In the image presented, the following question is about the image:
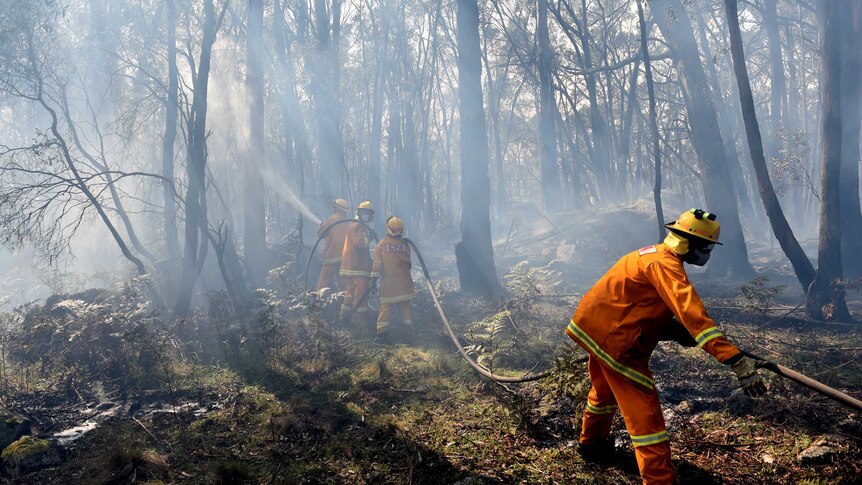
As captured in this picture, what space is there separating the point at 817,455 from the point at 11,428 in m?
6.14

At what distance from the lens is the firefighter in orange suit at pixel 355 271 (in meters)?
9.09

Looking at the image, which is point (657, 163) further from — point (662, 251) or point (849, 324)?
point (662, 251)

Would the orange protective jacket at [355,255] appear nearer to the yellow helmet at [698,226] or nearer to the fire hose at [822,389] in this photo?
the yellow helmet at [698,226]

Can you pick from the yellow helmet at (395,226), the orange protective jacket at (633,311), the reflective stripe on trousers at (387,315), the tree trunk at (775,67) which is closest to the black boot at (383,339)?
the reflective stripe on trousers at (387,315)

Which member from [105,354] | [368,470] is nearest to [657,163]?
[368,470]

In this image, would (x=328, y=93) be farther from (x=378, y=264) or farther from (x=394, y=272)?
(x=394, y=272)

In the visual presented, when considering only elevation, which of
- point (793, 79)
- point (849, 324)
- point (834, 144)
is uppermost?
point (793, 79)

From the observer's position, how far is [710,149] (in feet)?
38.8

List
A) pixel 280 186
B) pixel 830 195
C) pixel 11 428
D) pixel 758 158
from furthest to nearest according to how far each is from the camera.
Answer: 1. pixel 280 186
2. pixel 830 195
3. pixel 758 158
4. pixel 11 428

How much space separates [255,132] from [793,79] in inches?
1101

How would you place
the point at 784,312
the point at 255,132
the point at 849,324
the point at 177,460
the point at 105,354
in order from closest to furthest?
the point at 177,460, the point at 105,354, the point at 849,324, the point at 784,312, the point at 255,132

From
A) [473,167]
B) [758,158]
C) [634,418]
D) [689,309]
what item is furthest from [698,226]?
[473,167]

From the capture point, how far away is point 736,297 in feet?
30.3

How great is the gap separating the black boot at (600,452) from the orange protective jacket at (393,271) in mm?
5239
